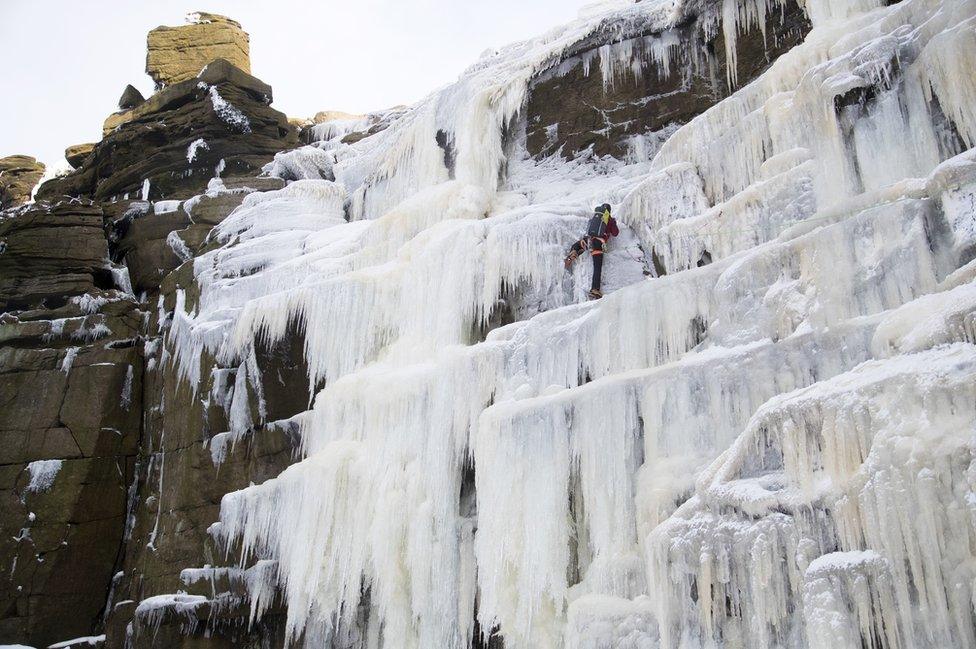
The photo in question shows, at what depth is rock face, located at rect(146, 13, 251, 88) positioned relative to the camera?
2273 cm

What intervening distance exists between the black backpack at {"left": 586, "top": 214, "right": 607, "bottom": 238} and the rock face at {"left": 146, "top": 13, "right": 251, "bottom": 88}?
1726 cm

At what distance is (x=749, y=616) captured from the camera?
4695 mm

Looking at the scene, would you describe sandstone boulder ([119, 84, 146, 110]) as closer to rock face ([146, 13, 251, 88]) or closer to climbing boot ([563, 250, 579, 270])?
rock face ([146, 13, 251, 88])

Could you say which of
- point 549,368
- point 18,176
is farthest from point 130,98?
point 549,368

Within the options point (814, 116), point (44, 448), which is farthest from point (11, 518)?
point (814, 116)

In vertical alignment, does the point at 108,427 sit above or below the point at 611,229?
below

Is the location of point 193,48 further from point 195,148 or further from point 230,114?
point 195,148

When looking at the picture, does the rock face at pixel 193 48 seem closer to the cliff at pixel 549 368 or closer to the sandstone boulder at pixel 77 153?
the sandstone boulder at pixel 77 153

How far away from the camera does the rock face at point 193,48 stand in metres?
22.7

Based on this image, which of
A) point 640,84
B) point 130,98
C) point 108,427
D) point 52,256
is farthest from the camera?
point 130,98

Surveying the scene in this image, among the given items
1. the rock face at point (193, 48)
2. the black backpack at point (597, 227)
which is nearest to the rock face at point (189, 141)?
the rock face at point (193, 48)

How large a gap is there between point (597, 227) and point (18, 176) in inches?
906

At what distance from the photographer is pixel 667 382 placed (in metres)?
6.11

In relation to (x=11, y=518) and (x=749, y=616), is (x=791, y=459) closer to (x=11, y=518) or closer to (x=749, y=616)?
(x=749, y=616)
